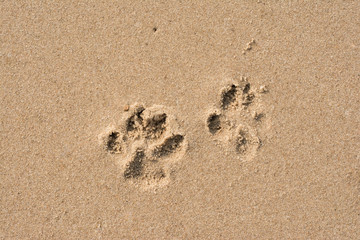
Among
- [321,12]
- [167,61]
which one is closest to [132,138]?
[167,61]

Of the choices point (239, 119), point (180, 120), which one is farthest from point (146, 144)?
point (239, 119)

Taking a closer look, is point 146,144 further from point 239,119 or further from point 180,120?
point 239,119

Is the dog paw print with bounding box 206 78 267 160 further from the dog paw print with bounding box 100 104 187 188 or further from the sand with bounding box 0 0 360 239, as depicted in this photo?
the dog paw print with bounding box 100 104 187 188

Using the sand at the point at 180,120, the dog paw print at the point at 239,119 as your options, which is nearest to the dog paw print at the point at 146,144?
the sand at the point at 180,120

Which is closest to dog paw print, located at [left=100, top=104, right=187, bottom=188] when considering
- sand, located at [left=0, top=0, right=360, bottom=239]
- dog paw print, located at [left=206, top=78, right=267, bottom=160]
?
sand, located at [left=0, top=0, right=360, bottom=239]
